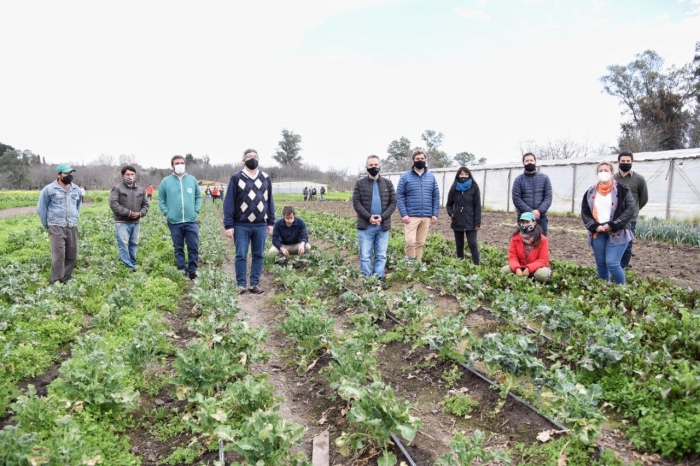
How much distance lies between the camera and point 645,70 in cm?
4334

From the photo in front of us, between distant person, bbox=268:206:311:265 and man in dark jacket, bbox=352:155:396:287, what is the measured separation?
2510 mm

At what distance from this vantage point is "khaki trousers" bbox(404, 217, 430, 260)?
26.7ft

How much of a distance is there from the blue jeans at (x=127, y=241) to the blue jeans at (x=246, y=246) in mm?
2656

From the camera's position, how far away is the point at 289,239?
10.0 metres

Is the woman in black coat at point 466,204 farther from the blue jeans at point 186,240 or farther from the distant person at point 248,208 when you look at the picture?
the blue jeans at point 186,240

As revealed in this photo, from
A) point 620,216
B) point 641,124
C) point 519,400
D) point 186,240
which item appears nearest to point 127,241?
point 186,240

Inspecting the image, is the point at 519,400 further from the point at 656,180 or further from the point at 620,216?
the point at 656,180

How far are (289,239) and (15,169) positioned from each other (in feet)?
232

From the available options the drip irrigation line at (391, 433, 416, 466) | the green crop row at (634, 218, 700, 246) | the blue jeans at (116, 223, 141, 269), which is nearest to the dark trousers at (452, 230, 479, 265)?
the drip irrigation line at (391, 433, 416, 466)

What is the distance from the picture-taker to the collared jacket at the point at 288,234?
9.90 meters

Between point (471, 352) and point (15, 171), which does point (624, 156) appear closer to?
point (471, 352)

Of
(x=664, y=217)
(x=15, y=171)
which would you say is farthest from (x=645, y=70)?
(x=15, y=171)

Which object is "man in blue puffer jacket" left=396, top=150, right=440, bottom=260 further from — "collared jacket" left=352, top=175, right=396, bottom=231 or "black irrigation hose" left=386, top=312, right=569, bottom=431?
"black irrigation hose" left=386, top=312, right=569, bottom=431

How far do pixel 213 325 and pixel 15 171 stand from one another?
74.8 meters
